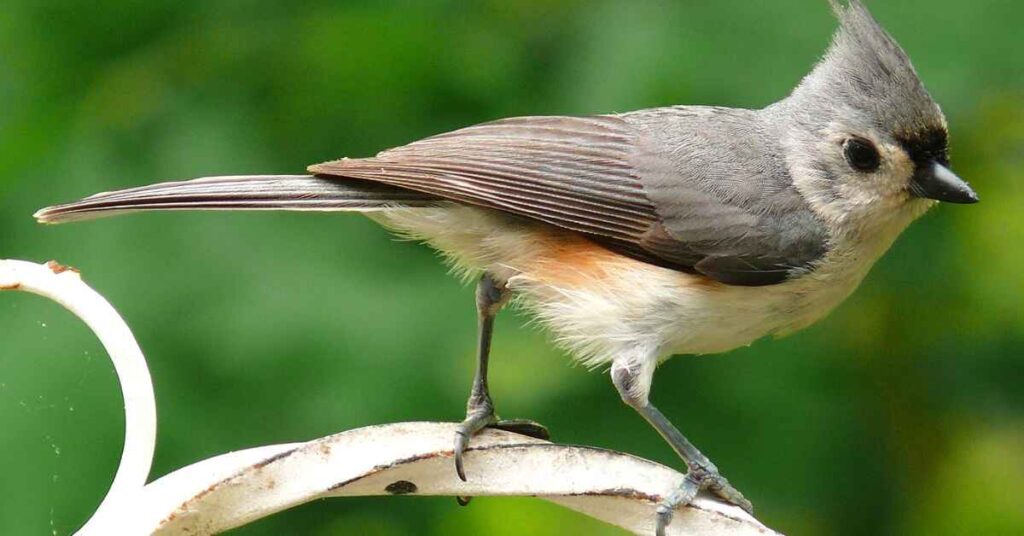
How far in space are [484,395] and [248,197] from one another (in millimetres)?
612

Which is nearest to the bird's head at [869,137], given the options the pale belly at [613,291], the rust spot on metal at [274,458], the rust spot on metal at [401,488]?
the pale belly at [613,291]

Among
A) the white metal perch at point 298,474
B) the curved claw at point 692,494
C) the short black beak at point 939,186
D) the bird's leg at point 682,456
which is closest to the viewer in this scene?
the white metal perch at point 298,474

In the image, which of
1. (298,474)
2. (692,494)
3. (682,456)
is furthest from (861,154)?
(298,474)

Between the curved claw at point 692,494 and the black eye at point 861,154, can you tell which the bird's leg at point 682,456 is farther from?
the black eye at point 861,154

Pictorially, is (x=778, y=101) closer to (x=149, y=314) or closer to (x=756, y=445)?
(x=756, y=445)

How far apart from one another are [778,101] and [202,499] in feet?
5.63

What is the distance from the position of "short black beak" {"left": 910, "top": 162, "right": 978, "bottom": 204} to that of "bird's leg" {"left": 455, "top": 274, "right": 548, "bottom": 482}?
2.90 ft

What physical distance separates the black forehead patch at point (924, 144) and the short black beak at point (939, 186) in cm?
2

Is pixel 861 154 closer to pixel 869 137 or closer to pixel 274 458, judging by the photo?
pixel 869 137

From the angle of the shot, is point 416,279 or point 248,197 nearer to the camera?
point 248,197

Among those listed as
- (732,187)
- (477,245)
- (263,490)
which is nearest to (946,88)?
(732,187)

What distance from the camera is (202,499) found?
1.61m

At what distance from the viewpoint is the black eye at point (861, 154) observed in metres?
2.46

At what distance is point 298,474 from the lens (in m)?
1.66
